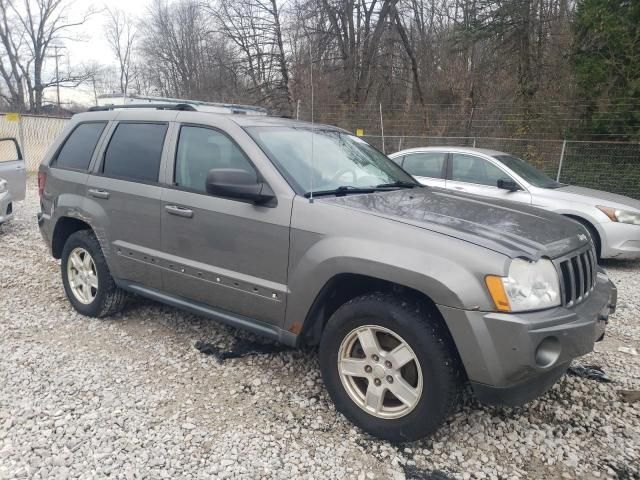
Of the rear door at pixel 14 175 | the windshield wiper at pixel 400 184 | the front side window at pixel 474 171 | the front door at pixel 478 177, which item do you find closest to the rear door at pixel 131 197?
the windshield wiper at pixel 400 184

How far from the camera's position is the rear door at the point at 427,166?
7.52m

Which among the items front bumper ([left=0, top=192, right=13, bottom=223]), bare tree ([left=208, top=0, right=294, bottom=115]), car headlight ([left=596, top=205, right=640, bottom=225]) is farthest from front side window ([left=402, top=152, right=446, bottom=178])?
bare tree ([left=208, top=0, right=294, bottom=115])

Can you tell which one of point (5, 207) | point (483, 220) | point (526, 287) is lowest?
point (5, 207)

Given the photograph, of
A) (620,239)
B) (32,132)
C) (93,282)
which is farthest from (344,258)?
(32,132)

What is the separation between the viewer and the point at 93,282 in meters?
4.41

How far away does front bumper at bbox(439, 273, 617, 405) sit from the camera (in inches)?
91.4

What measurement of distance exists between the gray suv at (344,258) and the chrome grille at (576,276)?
2cm

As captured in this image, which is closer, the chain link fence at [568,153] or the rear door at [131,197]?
the rear door at [131,197]

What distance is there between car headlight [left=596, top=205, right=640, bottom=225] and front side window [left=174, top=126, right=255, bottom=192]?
5.25 m

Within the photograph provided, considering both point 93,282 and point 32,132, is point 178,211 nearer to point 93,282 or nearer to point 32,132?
point 93,282

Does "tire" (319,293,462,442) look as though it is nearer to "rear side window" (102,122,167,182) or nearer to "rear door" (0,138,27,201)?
"rear side window" (102,122,167,182)

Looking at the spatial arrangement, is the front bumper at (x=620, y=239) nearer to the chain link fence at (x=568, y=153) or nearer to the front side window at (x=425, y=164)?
the front side window at (x=425, y=164)

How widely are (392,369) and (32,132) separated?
19.5 m

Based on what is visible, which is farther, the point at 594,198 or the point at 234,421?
the point at 594,198
